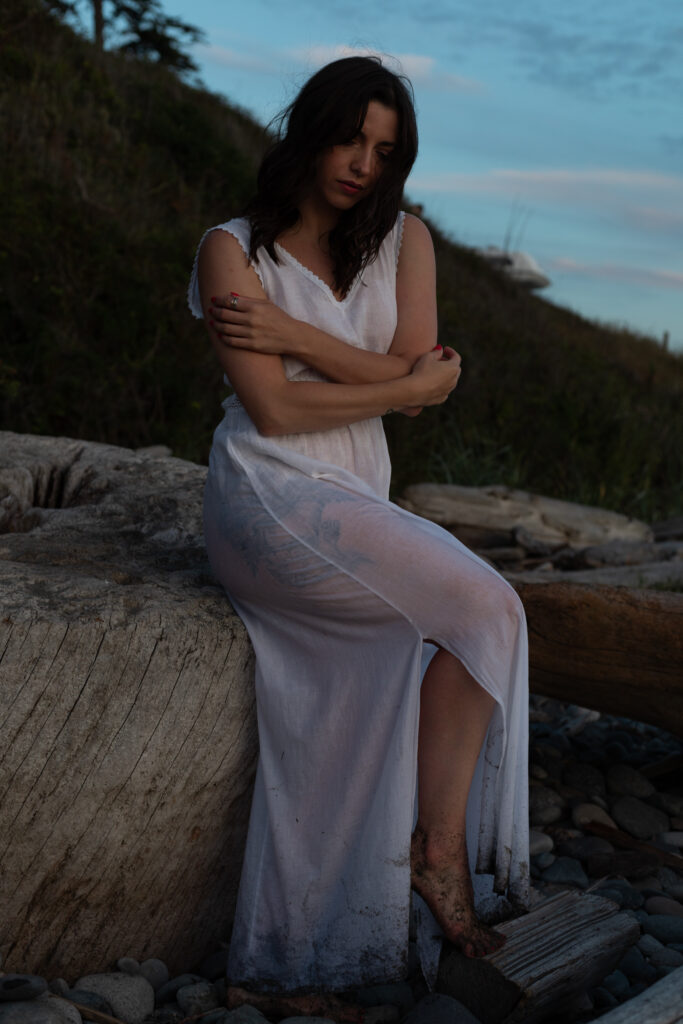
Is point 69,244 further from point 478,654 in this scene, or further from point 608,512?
point 478,654

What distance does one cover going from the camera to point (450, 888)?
243 cm

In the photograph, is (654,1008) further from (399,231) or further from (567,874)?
(399,231)

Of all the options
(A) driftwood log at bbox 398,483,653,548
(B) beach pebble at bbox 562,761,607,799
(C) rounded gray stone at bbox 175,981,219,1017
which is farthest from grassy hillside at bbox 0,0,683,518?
(C) rounded gray stone at bbox 175,981,219,1017

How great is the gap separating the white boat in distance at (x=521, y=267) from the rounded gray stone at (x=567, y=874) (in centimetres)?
1711

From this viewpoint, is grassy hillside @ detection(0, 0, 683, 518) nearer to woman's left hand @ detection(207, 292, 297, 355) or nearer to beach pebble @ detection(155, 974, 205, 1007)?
woman's left hand @ detection(207, 292, 297, 355)

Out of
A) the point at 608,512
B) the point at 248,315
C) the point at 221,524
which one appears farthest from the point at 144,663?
the point at 608,512

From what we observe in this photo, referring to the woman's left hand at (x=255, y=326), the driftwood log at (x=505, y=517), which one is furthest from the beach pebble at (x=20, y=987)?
the driftwood log at (x=505, y=517)

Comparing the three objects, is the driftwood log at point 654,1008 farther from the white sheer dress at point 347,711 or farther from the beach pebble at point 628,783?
the beach pebble at point 628,783

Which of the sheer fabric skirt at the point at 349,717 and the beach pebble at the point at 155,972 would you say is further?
the beach pebble at the point at 155,972

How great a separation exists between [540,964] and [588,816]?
1.53 metres

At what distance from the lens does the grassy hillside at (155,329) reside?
7578 mm

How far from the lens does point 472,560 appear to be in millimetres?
2488

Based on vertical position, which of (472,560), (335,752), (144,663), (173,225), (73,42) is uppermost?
(73,42)

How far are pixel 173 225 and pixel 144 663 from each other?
8.96 meters
